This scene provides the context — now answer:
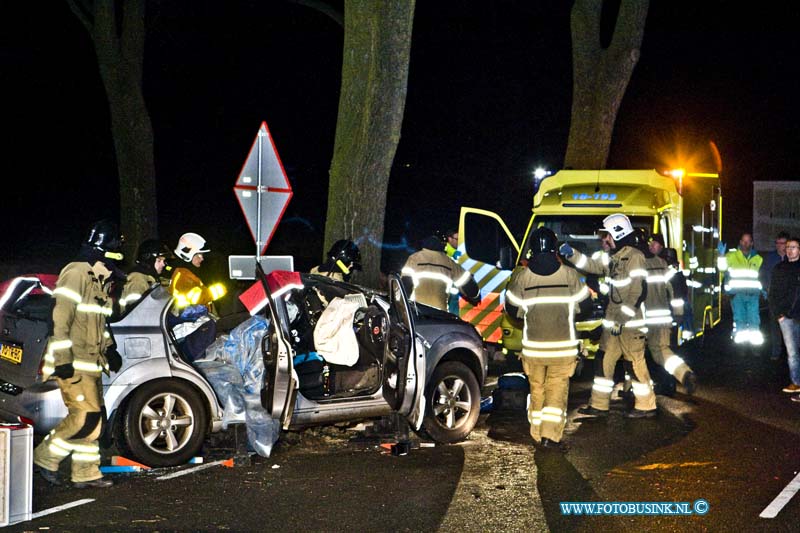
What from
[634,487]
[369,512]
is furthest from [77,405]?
[634,487]

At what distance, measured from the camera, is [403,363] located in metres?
8.01

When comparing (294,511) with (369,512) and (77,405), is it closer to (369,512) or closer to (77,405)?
(369,512)

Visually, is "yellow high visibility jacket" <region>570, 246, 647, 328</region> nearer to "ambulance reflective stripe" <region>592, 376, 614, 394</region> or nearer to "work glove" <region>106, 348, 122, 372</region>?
"ambulance reflective stripe" <region>592, 376, 614, 394</region>

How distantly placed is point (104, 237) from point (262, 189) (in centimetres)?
294

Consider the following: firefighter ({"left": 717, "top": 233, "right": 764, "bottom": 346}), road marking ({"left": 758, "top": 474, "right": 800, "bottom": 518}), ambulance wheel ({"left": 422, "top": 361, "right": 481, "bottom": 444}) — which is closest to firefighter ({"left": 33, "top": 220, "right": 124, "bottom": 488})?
ambulance wheel ({"left": 422, "top": 361, "right": 481, "bottom": 444})

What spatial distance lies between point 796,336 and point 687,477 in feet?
15.7

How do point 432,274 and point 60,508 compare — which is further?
point 432,274

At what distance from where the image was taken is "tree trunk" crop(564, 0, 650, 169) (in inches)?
701

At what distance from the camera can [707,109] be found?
38.6m

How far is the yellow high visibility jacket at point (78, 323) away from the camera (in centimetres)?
711

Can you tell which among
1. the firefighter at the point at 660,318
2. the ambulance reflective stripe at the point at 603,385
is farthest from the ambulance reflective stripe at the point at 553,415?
the firefighter at the point at 660,318

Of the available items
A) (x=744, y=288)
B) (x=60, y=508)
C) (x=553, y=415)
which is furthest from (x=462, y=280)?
(x=744, y=288)

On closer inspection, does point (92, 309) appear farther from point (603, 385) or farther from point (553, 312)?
point (603, 385)

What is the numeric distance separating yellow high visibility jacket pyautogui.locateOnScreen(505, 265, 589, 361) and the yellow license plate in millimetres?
3986
